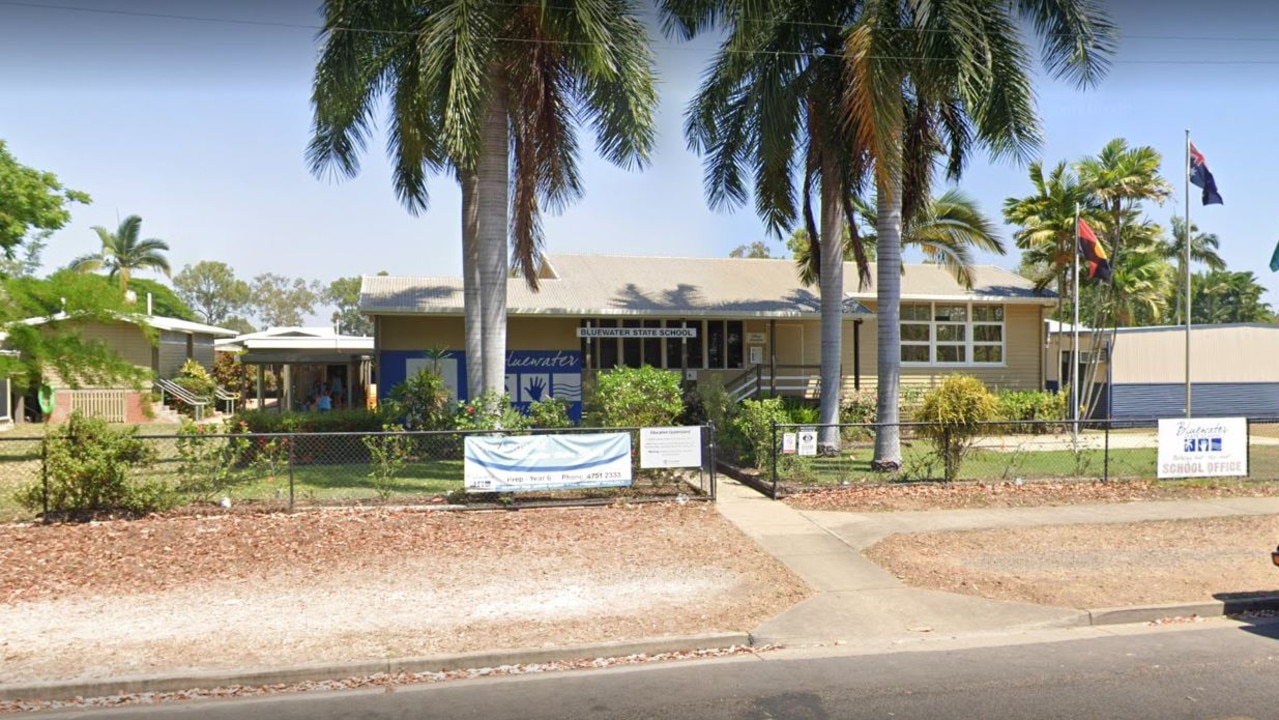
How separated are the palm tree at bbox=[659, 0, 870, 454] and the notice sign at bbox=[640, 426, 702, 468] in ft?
15.1

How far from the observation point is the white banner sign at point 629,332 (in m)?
22.0

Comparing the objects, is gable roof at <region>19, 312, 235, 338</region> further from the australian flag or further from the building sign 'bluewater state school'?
the australian flag

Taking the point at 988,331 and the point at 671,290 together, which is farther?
the point at 988,331

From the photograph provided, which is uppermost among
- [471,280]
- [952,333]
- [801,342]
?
[471,280]

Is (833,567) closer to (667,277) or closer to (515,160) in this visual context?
(515,160)

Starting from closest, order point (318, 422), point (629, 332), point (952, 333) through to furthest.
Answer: point (318, 422), point (629, 332), point (952, 333)

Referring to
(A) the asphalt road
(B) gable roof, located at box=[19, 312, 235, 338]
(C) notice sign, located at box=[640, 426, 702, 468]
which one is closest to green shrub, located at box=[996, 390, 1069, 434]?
(C) notice sign, located at box=[640, 426, 702, 468]

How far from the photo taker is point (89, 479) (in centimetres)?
1099

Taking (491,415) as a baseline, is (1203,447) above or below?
below

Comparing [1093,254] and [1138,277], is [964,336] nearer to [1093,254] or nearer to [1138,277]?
[1138,277]

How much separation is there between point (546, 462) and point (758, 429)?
4.38m

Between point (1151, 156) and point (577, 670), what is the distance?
22.6 metres

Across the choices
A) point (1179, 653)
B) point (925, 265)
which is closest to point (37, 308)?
point (1179, 653)

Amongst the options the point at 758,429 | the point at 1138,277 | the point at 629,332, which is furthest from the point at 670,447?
the point at 1138,277
